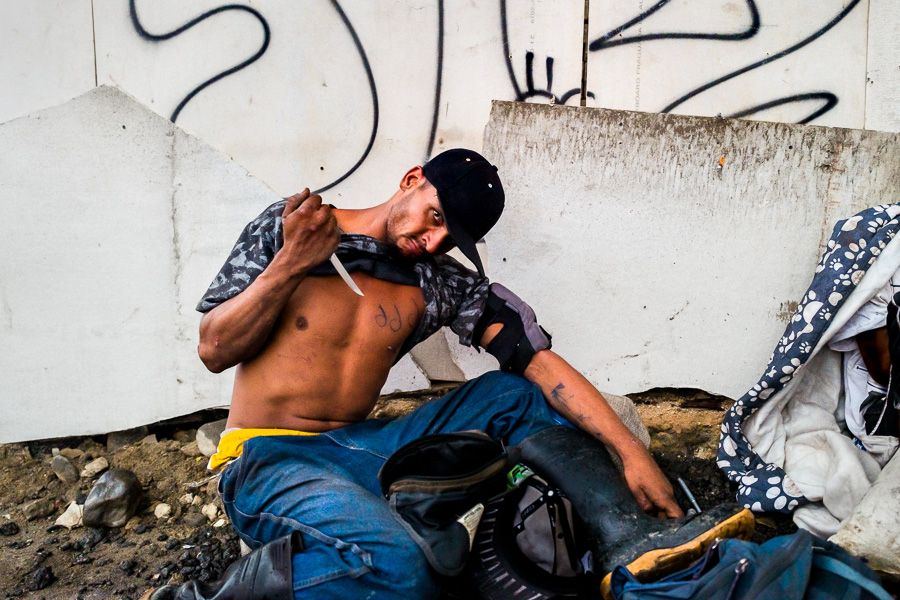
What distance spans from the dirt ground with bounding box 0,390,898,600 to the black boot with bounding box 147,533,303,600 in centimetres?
51

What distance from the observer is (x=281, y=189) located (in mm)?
2711

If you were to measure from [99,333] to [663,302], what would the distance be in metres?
2.16

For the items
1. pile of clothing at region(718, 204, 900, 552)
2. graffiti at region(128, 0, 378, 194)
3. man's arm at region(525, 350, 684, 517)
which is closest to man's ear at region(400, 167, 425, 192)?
graffiti at region(128, 0, 378, 194)

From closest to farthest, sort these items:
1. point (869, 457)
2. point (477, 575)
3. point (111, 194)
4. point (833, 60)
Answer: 1. point (477, 575)
2. point (869, 457)
3. point (111, 194)
4. point (833, 60)

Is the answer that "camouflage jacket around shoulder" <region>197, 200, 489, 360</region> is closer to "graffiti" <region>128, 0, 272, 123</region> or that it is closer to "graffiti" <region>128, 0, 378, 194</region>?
"graffiti" <region>128, 0, 378, 194</region>

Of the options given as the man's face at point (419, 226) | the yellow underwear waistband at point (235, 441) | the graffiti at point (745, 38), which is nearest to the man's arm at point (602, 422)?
the man's face at point (419, 226)

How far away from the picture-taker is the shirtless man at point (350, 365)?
5.95 feet

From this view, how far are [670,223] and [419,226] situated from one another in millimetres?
1160

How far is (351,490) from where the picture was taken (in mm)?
1787

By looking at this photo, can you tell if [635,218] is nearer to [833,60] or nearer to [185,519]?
[833,60]

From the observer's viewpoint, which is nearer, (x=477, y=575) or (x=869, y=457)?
(x=477, y=575)

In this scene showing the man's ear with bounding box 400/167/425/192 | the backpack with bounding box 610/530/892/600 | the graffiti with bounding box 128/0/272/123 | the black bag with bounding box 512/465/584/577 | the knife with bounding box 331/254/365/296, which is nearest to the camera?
the backpack with bounding box 610/530/892/600

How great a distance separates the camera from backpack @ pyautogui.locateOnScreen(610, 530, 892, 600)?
1515 mm

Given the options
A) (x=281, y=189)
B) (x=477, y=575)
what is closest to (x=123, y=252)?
(x=281, y=189)
